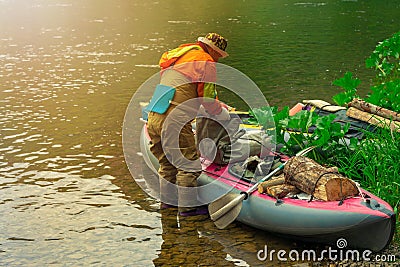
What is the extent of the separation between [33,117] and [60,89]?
258 centimetres

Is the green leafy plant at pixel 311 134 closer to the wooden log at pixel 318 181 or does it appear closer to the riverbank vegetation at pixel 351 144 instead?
the riverbank vegetation at pixel 351 144

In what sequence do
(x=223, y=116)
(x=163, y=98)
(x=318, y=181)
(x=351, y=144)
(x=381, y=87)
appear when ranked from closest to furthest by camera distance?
1. (x=318, y=181)
2. (x=163, y=98)
3. (x=351, y=144)
4. (x=223, y=116)
5. (x=381, y=87)

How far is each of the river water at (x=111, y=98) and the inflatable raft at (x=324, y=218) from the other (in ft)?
0.89

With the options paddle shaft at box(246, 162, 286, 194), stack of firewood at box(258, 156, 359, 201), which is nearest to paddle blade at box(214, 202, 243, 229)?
paddle shaft at box(246, 162, 286, 194)

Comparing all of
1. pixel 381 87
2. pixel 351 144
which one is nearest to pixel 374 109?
pixel 351 144

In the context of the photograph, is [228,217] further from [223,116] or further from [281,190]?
[223,116]

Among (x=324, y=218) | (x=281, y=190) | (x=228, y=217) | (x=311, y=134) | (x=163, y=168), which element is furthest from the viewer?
(x=311, y=134)

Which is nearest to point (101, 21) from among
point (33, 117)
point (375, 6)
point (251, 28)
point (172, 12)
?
point (172, 12)

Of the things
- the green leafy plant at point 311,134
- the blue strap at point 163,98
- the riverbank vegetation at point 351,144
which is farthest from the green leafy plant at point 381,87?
the blue strap at point 163,98

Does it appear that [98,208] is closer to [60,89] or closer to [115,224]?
[115,224]

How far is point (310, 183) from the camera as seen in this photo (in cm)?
603

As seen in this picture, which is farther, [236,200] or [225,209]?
[225,209]

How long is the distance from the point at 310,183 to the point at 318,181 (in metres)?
0.10

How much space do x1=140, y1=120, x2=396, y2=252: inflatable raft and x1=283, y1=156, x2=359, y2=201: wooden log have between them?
0.08m
